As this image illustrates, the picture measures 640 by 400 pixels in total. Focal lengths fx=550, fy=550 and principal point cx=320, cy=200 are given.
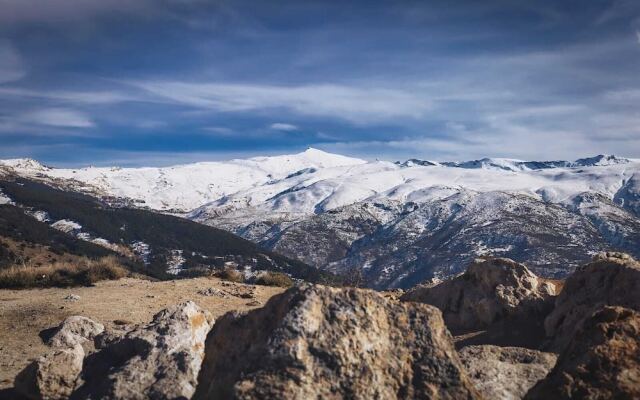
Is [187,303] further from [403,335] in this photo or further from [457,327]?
[457,327]

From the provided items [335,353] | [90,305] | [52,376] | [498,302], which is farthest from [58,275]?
[335,353]

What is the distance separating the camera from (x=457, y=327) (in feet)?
69.1

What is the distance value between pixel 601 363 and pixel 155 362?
7.39 metres

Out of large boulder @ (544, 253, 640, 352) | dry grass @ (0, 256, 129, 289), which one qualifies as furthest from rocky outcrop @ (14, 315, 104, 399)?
dry grass @ (0, 256, 129, 289)

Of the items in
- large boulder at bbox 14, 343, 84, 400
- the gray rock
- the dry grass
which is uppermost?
large boulder at bbox 14, 343, 84, 400

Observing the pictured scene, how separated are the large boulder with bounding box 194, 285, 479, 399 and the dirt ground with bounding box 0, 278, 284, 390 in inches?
316

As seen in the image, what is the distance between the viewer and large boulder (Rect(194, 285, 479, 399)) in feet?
24.4

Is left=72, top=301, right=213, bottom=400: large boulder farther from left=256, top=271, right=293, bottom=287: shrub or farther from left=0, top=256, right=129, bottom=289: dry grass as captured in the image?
left=256, top=271, right=293, bottom=287: shrub

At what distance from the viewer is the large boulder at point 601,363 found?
24.1 feet

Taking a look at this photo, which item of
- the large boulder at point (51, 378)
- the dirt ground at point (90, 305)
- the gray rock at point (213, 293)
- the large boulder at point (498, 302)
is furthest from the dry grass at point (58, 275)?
the large boulder at point (498, 302)

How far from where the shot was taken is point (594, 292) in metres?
16.4

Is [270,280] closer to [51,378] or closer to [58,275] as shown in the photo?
[58,275]

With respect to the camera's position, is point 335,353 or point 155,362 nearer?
point 335,353

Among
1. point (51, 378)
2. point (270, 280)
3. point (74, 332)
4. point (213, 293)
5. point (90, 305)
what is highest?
point (51, 378)
